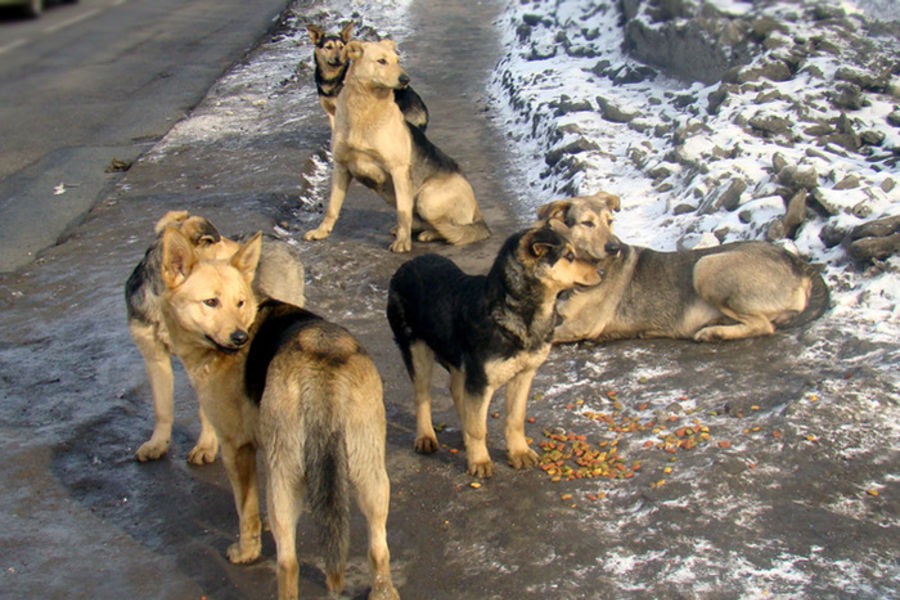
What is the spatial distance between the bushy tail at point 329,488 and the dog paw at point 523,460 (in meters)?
2.08

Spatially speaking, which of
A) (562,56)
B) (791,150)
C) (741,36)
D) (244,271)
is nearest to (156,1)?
(562,56)

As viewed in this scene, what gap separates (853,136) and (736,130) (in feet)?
4.14

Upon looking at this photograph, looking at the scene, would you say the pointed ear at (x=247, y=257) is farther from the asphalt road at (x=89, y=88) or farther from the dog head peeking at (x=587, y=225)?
the asphalt road at (x=89, y=88)

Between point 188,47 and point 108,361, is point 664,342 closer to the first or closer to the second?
point 108,361

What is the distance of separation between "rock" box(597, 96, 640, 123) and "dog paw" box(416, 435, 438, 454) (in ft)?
26.7

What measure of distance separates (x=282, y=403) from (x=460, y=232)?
263 inches

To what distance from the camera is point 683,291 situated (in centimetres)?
872

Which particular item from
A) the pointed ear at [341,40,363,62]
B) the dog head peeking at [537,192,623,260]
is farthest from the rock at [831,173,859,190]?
the pointed ear at [341,40,363,62]

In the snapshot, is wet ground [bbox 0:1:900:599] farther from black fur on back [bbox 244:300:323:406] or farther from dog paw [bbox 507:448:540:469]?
black fur on back [bbox 244:300:323:406]

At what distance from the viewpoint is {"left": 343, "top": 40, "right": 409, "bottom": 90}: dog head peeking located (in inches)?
428

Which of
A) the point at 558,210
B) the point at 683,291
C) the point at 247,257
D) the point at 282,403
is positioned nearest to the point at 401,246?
the point at 558,210

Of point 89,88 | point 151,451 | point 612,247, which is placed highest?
point 612,247

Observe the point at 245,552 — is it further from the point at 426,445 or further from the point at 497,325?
the point at 497,325

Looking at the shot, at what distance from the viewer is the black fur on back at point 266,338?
17.2 ft
